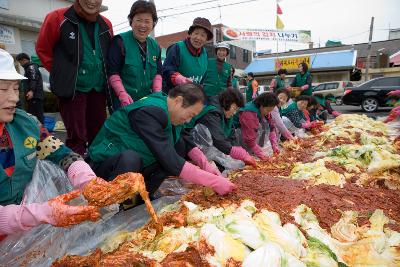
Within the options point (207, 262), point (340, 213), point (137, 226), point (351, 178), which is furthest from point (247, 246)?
point (351, 178)

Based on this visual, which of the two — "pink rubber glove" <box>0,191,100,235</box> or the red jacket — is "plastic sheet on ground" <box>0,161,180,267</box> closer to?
"pink rubber glove" <box>0,191,100,235</box>

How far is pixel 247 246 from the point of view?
1661 millimetres

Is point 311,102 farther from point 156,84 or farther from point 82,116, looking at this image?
point 82,116

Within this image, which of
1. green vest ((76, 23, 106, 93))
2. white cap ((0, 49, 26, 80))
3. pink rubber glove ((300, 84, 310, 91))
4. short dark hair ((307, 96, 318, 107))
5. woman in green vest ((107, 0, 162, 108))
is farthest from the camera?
pink rubber glove ((300, 84, 310, 91))

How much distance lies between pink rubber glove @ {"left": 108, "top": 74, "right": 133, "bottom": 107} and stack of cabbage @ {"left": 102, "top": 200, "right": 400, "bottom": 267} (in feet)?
4.32

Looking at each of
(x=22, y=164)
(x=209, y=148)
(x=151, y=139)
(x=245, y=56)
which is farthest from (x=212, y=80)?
(x=245, y=56)

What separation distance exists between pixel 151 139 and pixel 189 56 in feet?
6.42

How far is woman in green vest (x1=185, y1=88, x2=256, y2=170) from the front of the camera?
11.8 ft

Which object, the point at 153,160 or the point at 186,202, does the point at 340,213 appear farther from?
the point at 153,160

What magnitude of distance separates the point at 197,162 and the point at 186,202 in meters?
0.87

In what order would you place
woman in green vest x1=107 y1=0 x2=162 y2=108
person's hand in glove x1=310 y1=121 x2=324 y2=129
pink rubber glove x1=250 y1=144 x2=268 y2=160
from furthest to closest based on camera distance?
person's hand in glove x1=310 y1=121 x2=324 y2=129 → pink rubber glove x1=250 y1=144 x2=268 y2=160 → woman in green vest x1=107 y1=0 x2=162 y2=108

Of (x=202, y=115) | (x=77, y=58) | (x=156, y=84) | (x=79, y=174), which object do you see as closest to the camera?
(x=79, y=174)

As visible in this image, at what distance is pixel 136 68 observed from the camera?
11.0 feet

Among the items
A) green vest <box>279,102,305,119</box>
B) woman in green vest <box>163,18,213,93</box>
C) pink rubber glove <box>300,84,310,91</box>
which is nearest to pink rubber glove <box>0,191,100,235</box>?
woman in green vest <box>163,18,213,93</box>
